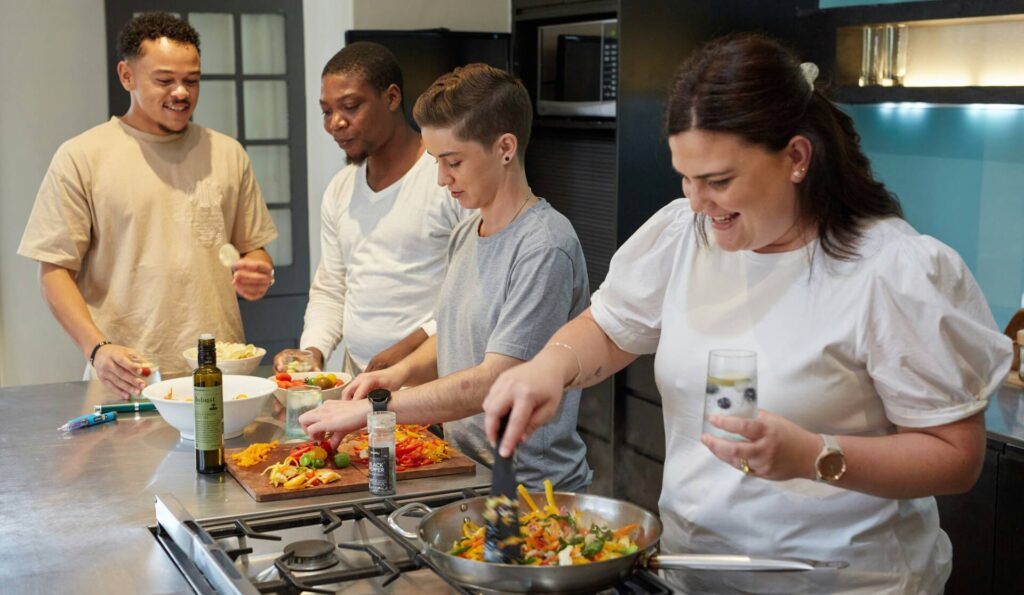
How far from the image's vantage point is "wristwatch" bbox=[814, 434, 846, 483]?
4.87ft

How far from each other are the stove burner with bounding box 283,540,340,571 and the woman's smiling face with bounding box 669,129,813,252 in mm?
735

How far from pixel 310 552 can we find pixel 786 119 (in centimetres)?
92

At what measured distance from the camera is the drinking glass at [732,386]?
1.40 metres

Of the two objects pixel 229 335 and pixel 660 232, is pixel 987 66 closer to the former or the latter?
pixel 660 232

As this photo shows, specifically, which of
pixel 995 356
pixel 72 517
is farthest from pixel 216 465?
pixel 995 356

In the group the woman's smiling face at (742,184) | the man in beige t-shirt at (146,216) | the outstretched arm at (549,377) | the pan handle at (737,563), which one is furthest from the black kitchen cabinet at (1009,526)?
the man in beige t-shirt at (146,216)

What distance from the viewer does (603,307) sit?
76.5 inches

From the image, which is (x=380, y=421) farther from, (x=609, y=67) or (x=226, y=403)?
(x=609, y=67)

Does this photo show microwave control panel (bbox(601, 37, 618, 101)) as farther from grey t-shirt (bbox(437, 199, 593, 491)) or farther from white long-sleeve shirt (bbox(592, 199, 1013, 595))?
white long-sleeve shirt (bbox(592, 199, 1013, 595))

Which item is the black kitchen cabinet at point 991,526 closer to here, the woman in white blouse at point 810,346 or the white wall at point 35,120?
the woman in white blouse at point 810,346

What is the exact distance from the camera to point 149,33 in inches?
126

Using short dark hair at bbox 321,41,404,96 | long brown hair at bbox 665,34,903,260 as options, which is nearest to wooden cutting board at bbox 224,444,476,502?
long brown hair at bbox 665,34,903,260

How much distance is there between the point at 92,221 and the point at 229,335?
1.71 feet

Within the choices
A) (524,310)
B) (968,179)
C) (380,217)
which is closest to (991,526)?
(968,179)
